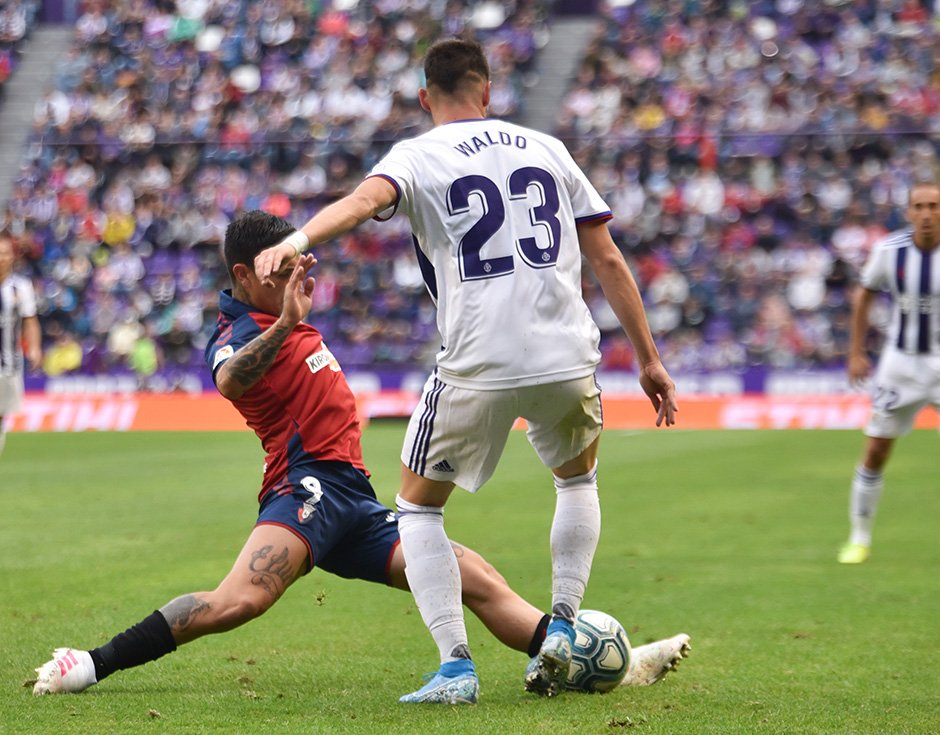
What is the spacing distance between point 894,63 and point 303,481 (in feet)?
71.1

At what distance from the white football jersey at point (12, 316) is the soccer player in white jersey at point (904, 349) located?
8.14 m

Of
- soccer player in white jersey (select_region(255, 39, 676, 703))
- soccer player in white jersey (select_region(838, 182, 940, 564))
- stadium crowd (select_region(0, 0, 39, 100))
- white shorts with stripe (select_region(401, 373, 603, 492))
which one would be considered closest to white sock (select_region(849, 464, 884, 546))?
soccer player in white jersey (select_region(838, 182, 940, 564))

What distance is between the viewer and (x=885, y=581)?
809 centimetres

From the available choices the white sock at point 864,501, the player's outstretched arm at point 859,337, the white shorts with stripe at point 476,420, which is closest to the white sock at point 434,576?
the white shorts with stripe at point 476,420

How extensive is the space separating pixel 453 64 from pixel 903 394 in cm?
506

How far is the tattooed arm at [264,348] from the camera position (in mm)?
4773

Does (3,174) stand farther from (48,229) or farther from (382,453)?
(382,453)

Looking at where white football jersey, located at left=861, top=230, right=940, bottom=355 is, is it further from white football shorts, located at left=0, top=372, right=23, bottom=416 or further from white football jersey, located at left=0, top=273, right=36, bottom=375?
A: white football jersey, located at left=0, top=273, right=36, bottom=375

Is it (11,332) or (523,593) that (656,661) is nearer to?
(523,593)

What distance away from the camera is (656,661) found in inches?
211

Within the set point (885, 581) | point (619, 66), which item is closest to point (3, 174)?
point (619, 66)

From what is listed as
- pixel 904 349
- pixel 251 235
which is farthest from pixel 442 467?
pixel 904 349

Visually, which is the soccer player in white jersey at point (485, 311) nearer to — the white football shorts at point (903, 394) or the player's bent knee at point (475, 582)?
the player's bent knee at point (475, 582)

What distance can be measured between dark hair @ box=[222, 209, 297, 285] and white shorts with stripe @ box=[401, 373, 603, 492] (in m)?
0.85
